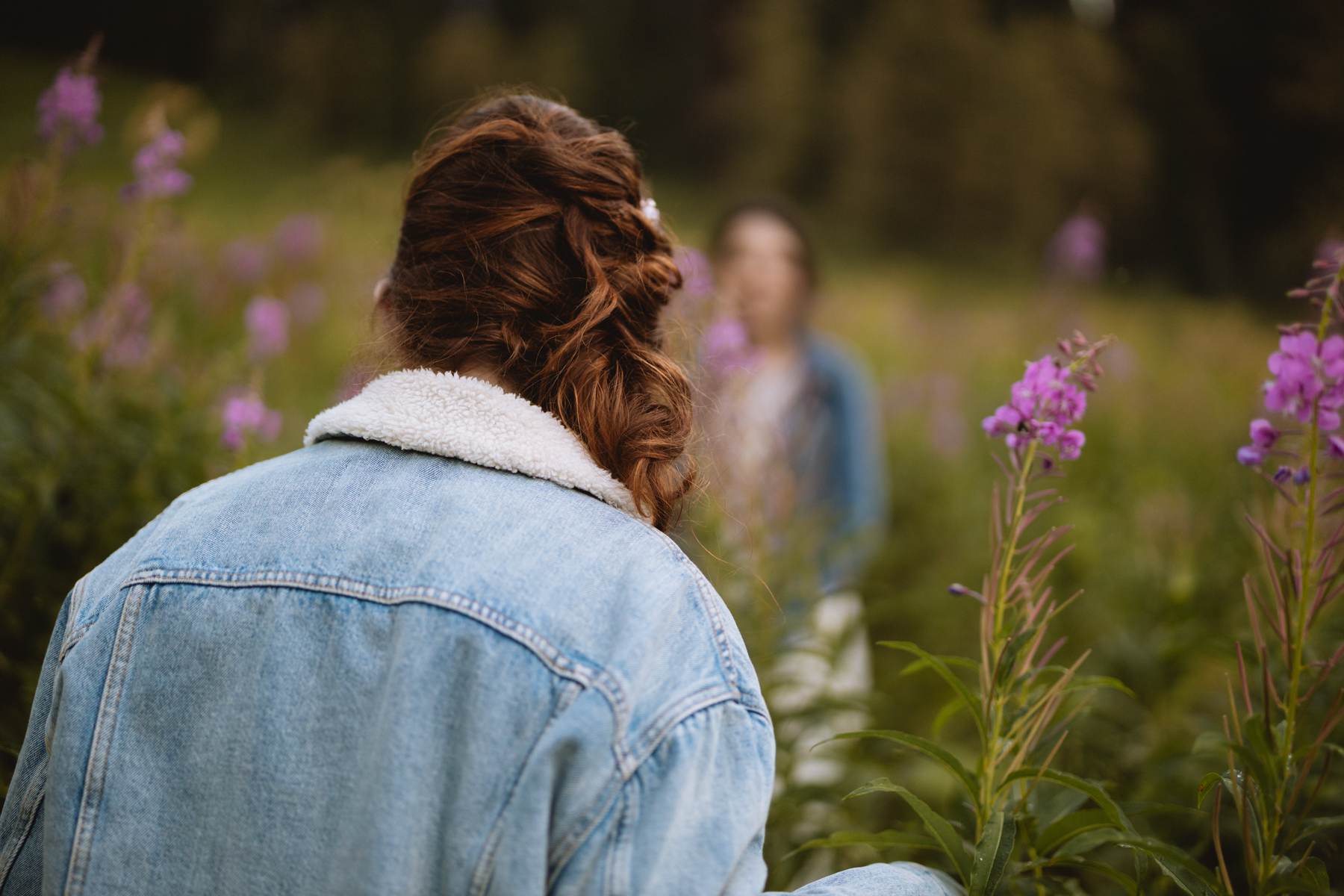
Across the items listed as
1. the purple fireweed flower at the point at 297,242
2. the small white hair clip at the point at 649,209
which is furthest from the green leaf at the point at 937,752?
the purple fireweed flower at the point at 297,242

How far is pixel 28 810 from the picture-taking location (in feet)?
3.14

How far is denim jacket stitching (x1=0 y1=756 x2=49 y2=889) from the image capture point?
96 cm

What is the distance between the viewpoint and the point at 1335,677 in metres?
1.65

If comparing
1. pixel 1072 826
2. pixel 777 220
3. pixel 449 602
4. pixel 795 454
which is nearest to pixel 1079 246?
pixel 777 220

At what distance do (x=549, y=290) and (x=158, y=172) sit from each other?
4.72ft

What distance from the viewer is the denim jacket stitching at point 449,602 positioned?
849mm

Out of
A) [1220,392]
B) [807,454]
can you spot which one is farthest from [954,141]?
[807,454]

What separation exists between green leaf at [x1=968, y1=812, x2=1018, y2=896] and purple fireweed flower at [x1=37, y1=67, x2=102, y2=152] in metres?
2.15

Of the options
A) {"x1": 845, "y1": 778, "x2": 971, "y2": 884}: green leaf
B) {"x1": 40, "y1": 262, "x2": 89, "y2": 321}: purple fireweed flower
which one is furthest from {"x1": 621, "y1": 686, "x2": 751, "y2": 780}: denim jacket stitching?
{"x1": 40, "y1": 262, "x2": 89, "y2": 321}: purple fireweed flower

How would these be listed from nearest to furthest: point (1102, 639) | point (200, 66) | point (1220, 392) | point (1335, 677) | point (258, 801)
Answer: point (258, 801) < point (1335, 677) < point (1102, 639) < point (1220, 392) < point (200, 66)

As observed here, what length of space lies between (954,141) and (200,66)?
1590 cm

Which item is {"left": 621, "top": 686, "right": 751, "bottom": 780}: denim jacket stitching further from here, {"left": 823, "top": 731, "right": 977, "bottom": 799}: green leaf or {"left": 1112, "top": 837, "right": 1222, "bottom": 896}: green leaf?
{"left": 1112, "top": 837, "right": 1222, "bottom": 896}: green leaf

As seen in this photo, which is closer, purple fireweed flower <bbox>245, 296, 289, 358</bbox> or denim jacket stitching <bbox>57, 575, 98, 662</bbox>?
denim jacket stitching <bbox>57, 575, 98, 662</bbox>

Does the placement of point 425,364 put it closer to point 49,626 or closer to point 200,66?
point 49,626
